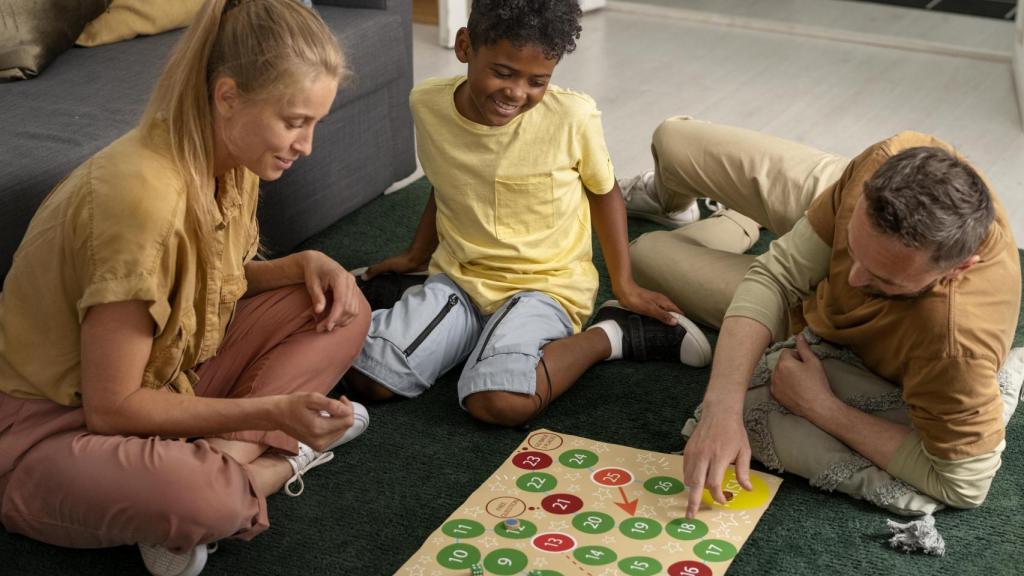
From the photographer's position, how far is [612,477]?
1.55 meters

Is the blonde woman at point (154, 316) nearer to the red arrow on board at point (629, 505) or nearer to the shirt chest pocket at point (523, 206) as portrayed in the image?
the red arrow on board at point (629, 505)

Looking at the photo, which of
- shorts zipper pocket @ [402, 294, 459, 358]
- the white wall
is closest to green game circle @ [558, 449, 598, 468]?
shorts zipper pocket @ [402, 294, 459, 358]

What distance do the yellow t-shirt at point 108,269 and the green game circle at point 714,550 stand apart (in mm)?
678

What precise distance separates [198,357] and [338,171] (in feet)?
2.89

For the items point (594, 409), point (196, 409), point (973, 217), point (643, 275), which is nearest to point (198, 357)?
point (196, 409)

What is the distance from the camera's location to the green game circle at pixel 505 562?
1374 millimetres

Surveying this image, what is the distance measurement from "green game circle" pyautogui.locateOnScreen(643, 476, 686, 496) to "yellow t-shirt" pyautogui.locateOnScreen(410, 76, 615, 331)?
42cm

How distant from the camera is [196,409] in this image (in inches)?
54.6

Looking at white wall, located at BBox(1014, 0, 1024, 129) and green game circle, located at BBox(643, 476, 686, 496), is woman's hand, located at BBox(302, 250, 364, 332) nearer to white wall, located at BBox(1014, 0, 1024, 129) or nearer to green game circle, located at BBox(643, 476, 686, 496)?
green game circle, located at BBox(643, 476, 686, 496)

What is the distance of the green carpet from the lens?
57.2 inches

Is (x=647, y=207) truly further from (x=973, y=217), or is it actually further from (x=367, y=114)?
(x=973, y=217)

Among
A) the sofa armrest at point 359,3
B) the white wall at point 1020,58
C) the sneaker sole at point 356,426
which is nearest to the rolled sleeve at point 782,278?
the sneaker sole at point 356,426

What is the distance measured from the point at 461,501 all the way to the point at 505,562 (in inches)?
7.9

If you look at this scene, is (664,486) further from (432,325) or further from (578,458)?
(432,325)
